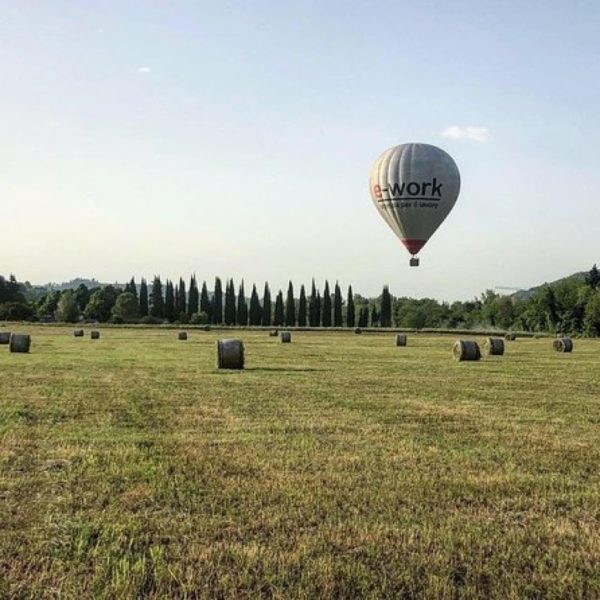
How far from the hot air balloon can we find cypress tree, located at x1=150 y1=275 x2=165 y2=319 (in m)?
88.0

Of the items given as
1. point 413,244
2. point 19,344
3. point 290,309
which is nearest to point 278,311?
point 290,309

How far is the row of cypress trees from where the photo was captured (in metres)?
125

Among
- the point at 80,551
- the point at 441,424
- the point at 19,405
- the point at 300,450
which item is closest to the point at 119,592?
the point at 80,551

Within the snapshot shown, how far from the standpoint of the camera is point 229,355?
23500 mm

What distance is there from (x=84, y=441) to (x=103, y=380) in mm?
8987

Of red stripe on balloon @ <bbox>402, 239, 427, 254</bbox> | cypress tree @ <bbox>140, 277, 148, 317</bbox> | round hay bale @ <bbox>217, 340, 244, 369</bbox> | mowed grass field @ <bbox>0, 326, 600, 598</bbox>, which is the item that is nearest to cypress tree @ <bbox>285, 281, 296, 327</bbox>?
cypress tree @ <bbox>140, 277, 148, 317</bbox>

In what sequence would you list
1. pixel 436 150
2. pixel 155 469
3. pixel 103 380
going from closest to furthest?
1. pixel 155 469
2. pixel 103 380
3. pixel 436 150

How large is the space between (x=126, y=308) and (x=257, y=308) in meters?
20.0

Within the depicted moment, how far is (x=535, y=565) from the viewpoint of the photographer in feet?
19.5

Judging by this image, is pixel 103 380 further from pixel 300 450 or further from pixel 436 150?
pixel 436 150

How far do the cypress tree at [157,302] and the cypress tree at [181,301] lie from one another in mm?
2263

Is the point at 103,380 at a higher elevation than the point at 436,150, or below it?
below

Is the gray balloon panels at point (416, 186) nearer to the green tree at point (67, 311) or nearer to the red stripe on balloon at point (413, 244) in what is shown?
the red stripe on balloon at point (413, 244)

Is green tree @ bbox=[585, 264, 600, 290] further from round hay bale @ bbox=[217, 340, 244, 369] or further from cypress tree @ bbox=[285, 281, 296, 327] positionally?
round hay bale @ bbox=[217, 340, 244, 369]
